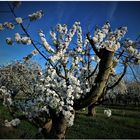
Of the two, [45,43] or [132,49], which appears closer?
[132,49]

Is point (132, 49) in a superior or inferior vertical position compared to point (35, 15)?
inferior

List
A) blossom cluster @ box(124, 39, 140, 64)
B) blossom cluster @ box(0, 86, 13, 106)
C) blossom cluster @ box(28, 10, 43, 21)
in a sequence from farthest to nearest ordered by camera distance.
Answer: blossom cluster @ box(0, 86, 13, 106) → blossom cluster @ box(28, 10, 43, 21) → blossom cluster @ box(124, 39, 140, 64)

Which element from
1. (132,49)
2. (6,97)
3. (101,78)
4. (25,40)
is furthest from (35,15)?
(6,97)

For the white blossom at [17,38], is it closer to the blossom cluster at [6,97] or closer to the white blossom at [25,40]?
the white blossom at [25,40]

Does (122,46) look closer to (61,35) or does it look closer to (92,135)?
(61,35)

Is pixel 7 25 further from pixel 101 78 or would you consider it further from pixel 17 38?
pixel 101 78

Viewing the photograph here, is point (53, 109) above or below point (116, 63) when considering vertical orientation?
below

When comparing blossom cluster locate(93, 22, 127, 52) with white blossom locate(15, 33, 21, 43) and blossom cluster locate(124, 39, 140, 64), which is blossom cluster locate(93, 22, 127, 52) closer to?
blossom cluster locate(124, 39, 140, 64)

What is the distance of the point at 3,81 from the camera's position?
26.9 m

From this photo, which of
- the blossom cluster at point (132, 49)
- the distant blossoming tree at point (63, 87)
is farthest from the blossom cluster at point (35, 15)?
the blossom cluster at point (132, 49)

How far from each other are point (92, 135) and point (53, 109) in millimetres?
5805

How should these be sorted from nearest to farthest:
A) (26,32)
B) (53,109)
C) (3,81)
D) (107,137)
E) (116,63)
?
→ (26,32) < (116,63) < (53,109) < (107,137) < (3,81)

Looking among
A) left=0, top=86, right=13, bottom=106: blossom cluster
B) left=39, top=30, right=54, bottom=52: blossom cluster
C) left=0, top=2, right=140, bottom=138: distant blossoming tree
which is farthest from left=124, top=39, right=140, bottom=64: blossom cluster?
left=0, top=86, right=13, bottom=106: blossom cluster

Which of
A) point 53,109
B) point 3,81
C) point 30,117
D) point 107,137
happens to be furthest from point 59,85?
point 3,81
